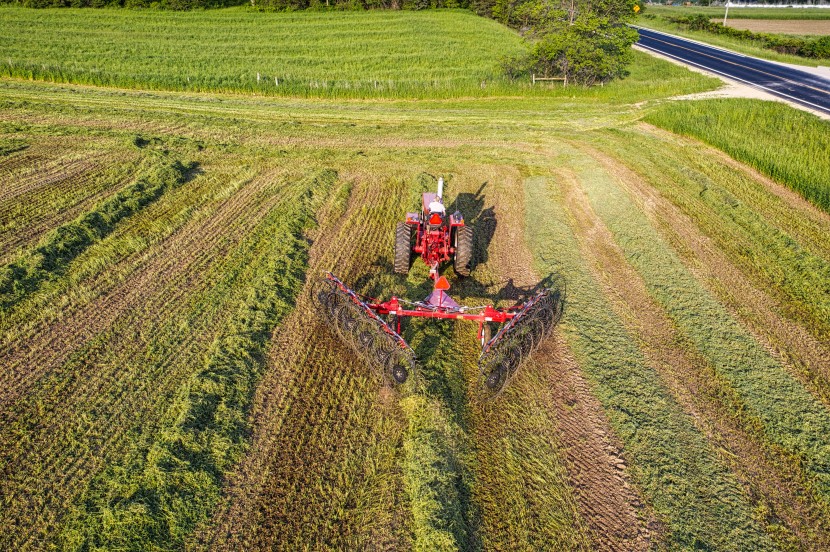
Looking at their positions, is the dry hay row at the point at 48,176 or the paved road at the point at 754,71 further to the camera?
the paved road at the point at 754,71

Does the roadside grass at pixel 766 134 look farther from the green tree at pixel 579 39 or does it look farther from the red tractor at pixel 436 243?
the red tractor at pixel 436 243

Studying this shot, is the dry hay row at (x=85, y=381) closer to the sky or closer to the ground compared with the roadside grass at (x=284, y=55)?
closer to the ground

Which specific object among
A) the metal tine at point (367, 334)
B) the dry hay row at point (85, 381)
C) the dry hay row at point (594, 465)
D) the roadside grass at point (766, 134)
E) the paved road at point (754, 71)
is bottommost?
the dry hay row at point (594, 465)

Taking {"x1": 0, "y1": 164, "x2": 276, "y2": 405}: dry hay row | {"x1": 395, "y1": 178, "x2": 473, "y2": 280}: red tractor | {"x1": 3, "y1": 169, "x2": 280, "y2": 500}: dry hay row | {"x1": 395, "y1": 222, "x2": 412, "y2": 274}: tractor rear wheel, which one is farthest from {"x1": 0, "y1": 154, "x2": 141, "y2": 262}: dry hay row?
{"x1": 395, "y1": 178, "x2": 473, "y2": 280}: red tractor

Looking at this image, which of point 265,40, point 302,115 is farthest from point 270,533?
point 265,40

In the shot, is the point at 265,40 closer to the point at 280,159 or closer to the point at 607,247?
the point at 280,159

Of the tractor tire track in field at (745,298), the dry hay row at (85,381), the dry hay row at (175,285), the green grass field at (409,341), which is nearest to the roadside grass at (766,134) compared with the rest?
the green grass field at (409,341)

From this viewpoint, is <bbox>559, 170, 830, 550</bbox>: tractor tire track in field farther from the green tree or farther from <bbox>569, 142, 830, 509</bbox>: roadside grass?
the green tree
